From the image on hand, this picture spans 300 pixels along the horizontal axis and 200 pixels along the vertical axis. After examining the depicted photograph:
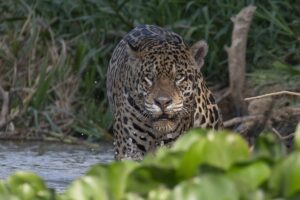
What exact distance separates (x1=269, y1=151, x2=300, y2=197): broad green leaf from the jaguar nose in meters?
4.54

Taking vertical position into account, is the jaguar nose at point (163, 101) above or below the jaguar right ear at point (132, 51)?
below

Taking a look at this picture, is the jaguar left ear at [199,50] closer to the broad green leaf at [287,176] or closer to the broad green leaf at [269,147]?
the broad green leaf at [269,147]

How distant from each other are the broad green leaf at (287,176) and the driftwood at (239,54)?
6717 mm

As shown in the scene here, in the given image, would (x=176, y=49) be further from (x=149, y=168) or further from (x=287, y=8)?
(x=149, y=168)

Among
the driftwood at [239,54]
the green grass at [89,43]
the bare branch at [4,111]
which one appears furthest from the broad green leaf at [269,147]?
the bare branch at [4,111]

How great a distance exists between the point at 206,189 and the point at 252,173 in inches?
8.4

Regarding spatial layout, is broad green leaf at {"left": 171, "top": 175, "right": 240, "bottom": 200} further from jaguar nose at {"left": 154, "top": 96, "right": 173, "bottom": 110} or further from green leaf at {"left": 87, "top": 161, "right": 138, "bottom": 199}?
jaguar nose at {"left": 154, "top": 96, "right": 173, "bottom": 110}

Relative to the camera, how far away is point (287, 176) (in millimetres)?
Result: 4180

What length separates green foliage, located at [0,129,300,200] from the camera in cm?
411

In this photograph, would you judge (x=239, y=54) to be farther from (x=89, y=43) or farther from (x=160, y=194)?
(x=160, y=194)

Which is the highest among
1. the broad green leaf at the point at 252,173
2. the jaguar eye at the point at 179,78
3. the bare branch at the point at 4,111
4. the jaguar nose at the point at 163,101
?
the jaguar eye at the point at 179,78

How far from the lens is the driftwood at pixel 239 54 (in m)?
11.0

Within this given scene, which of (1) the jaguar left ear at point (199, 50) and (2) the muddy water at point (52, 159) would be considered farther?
(2) the muddy water at point (52, 159)

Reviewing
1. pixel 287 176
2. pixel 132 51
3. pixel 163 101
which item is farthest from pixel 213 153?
pixel 132 51
